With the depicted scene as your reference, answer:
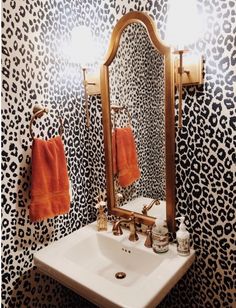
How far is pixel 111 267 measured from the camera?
4.98ft

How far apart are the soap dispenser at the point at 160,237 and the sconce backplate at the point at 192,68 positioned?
692mm

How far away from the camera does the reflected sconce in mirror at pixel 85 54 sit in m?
1.52

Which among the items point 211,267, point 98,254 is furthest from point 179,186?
point 98,254

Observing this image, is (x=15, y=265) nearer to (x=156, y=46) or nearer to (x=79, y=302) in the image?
(x=79, y=302)

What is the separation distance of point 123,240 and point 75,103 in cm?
86

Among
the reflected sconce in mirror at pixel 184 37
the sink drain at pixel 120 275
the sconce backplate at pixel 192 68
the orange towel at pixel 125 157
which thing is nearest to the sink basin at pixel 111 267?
the sink drain at pixel 120 275

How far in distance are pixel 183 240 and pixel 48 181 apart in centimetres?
75

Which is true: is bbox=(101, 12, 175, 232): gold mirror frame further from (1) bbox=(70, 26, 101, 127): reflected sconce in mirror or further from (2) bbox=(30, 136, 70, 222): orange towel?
(2) bbox=(30, 136, 70, 222): orange towel

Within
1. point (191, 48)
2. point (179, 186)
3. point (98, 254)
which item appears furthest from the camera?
point (98, 254)

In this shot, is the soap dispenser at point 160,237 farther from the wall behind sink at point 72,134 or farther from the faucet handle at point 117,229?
the faucet handle at point 117,229

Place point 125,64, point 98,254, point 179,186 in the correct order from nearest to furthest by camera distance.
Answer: point 179,186 → point 125,64 → point 98,254

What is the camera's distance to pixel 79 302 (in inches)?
72.2

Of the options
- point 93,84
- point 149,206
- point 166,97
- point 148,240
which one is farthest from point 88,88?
point 148,240

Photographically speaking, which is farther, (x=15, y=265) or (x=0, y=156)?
(x=15, y=265)
